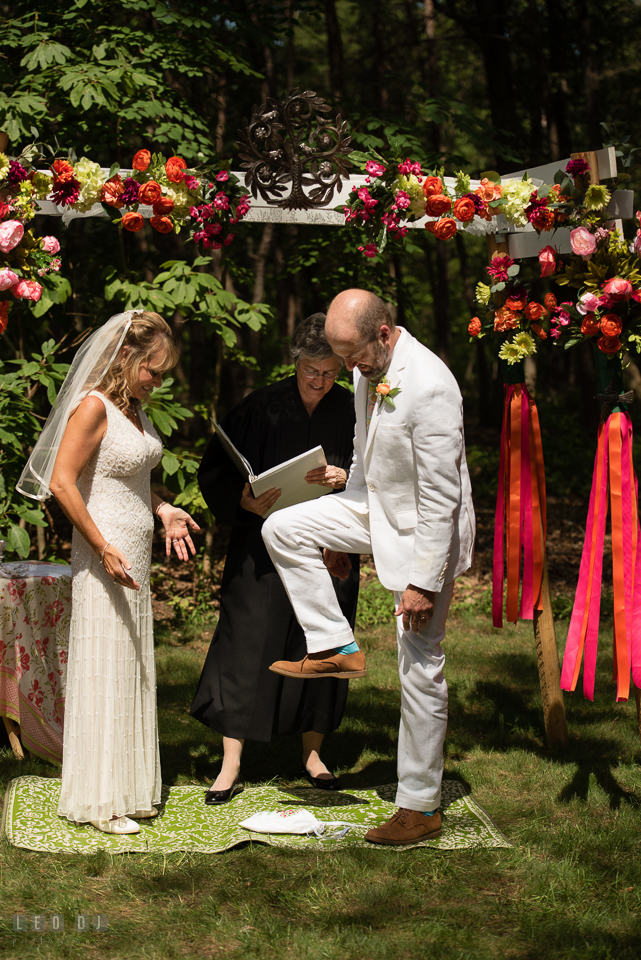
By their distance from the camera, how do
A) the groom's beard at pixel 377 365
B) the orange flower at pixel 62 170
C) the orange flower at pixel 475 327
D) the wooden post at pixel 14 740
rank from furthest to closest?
the wooden post at pixel 14 740, the orange flower at pixel 475 327, the orange flower at pixel 62 170, the groom's beard at pixel 377 365

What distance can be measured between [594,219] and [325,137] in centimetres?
153

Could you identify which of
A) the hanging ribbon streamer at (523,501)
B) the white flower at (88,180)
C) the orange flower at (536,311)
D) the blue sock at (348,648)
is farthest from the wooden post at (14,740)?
the orange flower at (536,311)

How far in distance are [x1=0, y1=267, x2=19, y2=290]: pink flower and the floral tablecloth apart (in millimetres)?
1563

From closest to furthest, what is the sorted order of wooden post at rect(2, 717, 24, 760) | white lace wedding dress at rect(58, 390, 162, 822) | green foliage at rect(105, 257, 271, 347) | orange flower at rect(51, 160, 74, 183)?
1. white lace wedding dress at rect(58, 390, 162, 822)
2. orange flower at rect(51, 160, 74, 183)
3. wooden post at rect(2, 717, 24, 760)
4. green foliage at rect(105, 257, 271, 347)

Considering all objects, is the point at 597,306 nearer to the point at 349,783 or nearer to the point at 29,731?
the point at 349,783

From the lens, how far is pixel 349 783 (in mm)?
4641

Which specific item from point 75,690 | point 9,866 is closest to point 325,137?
point 75,690

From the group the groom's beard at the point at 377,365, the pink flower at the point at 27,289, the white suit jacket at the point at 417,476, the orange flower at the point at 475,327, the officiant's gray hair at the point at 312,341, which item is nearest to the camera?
the white suit jacket at the point at 417,476

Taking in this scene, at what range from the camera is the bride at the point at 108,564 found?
12.6 ft

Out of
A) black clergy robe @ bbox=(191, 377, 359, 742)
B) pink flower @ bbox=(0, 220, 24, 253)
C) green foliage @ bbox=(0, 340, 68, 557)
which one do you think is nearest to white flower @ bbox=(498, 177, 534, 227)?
black clergy robe @ bbox=(191, 377, 359, 742)

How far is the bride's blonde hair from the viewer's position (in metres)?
3.85

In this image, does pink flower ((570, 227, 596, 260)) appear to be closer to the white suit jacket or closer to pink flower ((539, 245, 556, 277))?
pink flower ((539, 245, 556, 277))

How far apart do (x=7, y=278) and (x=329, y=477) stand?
71.5 inches

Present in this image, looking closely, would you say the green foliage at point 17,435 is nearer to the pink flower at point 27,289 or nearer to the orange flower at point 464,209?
the pink flower at point 27,289
